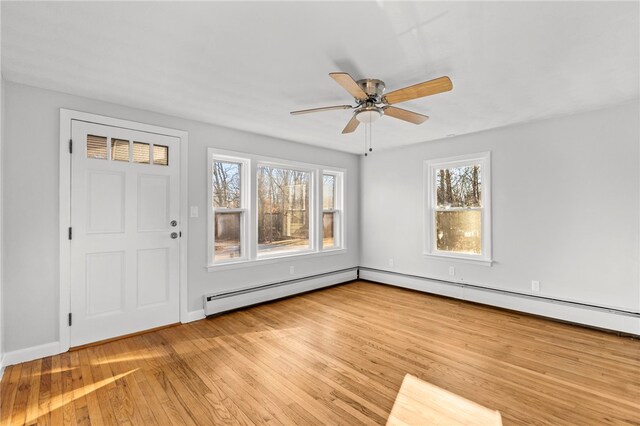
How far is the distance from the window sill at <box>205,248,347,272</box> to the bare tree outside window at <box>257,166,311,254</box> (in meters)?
0.19

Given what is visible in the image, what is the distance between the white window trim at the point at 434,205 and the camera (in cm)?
427

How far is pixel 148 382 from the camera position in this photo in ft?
7.75

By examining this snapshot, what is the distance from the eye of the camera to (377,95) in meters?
2.65

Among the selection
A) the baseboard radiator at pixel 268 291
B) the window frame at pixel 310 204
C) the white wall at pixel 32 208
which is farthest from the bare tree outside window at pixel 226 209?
the white wall at pixel 32 208

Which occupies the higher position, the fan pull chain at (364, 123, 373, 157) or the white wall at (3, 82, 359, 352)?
the fan pull chain at (364, 123, 373, 157)

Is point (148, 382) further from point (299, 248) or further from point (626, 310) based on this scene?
point (626, 310)

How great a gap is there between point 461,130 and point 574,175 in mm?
1416

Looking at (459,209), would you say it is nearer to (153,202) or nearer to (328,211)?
(328,211)

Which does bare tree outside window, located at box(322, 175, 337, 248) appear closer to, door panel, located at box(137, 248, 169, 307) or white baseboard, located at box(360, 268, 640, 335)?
white baseboard, located at box(360, 268, 640, 335)

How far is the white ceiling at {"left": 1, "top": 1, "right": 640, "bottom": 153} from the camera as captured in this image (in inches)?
69.0

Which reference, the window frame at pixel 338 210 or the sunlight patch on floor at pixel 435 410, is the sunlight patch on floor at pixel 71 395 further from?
the window frame at pixel 338 210

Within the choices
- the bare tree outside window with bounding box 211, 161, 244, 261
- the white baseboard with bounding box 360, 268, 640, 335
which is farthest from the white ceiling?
the white baseboard with bounding box 360, 268, 640, 335

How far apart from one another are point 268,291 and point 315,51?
3.31 m

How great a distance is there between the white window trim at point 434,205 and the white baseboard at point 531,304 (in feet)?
1.41
